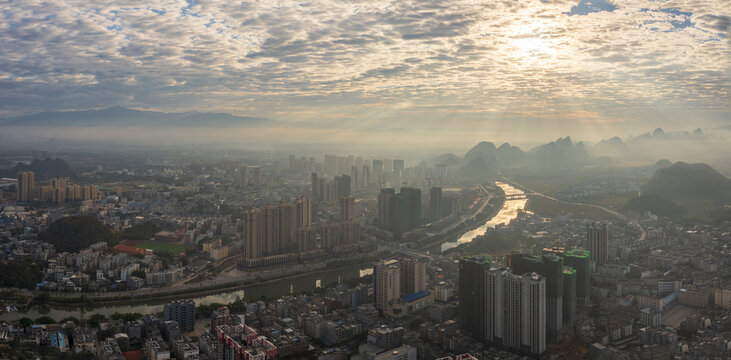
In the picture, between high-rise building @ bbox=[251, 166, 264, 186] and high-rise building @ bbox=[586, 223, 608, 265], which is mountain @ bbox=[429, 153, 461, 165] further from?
high-rise building @ bbox=[586, 223, 608, 265]

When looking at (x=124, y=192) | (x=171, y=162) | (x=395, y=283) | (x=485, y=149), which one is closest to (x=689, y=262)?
(x=395, y=283)

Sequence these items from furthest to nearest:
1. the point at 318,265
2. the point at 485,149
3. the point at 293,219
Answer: the point at 485,149 → the point at 293,219 → the point at 318,265

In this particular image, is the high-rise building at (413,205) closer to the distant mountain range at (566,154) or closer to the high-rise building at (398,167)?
the high-rise building at (398,167)

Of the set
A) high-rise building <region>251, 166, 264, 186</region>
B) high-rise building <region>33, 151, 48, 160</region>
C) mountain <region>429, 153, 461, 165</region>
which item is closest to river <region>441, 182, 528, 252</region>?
mountain <region>429, 153, 461, 165</region>

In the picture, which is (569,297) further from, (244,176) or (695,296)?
(244,176)

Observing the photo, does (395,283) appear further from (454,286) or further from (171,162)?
(171,162)

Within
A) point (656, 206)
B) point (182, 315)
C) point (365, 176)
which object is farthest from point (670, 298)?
point (365, 176)
